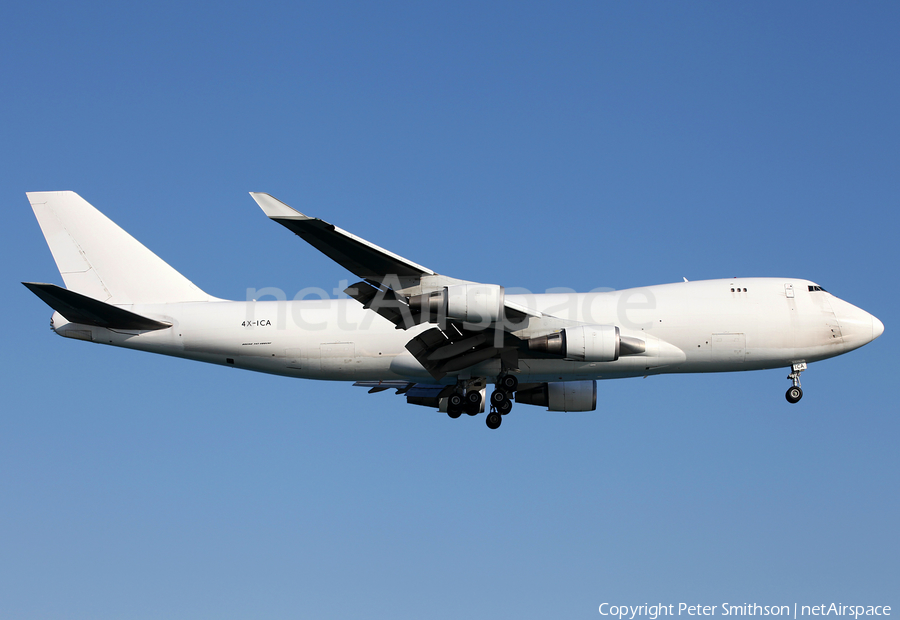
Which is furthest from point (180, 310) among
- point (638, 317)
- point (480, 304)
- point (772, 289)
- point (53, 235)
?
point (772, 289)

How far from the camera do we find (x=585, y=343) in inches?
1032

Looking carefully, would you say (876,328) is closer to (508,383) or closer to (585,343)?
(585,343)

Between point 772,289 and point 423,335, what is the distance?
12550 mm

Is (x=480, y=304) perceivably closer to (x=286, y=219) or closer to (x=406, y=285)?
(x=406, y=285)

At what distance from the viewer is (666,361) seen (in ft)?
93.8

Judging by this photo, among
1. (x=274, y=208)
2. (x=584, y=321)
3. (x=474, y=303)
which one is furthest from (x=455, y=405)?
(x=274, y=208)

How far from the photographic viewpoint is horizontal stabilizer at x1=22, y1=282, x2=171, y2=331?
2653 centimetres

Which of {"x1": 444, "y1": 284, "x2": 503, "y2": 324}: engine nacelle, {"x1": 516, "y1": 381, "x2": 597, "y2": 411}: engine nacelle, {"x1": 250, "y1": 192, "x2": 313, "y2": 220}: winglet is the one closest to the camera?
{"x1": 250, "y1": 192, "x2": 313, "y2": 220}: winglet

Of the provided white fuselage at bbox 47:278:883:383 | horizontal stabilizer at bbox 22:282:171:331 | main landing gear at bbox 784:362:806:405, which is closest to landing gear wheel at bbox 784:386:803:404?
main landing gear at bbox 784:362:806:405

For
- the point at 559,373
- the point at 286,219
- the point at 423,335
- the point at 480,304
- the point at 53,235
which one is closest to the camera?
the point at 286,219

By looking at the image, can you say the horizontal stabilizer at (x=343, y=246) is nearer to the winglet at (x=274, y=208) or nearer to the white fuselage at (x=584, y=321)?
the winglet at (x=274, y=208)

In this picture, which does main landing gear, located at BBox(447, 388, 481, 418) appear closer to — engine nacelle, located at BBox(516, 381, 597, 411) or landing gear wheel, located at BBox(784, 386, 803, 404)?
engine nacelle, located at BBox(516, 381, 597, 411)

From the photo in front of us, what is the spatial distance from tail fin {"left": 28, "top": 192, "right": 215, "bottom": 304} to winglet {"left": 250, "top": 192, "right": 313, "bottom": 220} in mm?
11232

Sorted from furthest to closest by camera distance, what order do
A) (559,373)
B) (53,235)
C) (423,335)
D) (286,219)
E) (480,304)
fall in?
1. (53,235)
2. (559,373)
3. (423,335)
4. (480,304)
5. (286,219)
